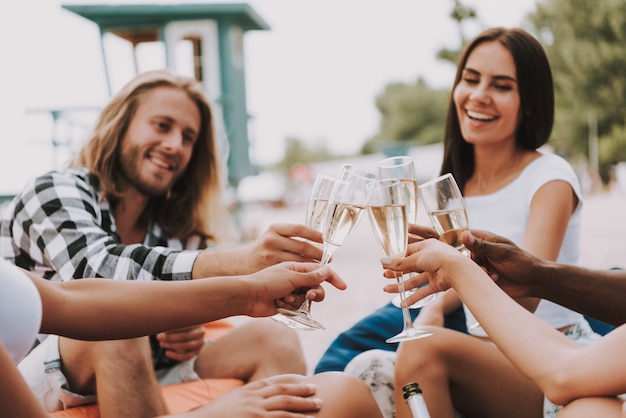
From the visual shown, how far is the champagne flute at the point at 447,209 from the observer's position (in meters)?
2.03

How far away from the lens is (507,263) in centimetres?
212

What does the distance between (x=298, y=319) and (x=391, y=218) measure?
43 centimetres

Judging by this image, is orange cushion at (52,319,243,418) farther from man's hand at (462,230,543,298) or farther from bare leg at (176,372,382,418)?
man's hand at (462,230,543,298)

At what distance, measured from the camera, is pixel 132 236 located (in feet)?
11.2

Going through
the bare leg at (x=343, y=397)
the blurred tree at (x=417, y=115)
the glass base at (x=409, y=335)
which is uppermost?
the glass base at (x=409, y=335)

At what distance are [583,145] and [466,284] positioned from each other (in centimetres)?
3192

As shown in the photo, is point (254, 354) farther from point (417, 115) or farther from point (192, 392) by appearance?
point (417, 115)

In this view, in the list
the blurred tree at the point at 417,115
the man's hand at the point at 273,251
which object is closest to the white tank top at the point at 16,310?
the man's hand at the point at 273,251

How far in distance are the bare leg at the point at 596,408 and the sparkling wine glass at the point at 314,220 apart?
2.41 ft

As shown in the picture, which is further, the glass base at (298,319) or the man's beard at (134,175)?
the man's beard at (134,175)

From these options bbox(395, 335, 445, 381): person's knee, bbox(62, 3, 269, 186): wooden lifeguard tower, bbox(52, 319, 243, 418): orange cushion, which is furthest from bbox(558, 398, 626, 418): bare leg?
bbox(62, 3, 269, 186): wooden lifeguard tower

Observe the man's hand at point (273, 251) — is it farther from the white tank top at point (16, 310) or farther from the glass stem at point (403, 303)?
the white tank top at point (16, 310)

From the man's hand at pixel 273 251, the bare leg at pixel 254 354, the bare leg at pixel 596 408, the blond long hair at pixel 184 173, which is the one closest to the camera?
the bare leg at pixel 596 408

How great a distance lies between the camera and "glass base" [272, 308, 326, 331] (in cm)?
198
